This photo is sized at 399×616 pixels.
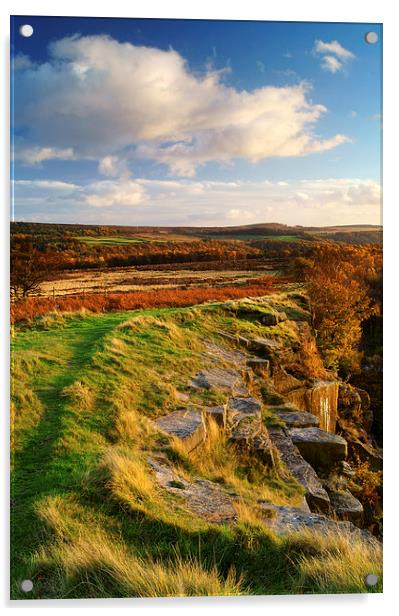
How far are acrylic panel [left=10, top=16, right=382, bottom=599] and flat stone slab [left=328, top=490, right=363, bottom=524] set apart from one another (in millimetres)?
22

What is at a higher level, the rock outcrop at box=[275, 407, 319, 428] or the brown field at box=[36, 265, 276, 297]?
the brown field at box=[36, 265, 276, 297]

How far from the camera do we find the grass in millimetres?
4809

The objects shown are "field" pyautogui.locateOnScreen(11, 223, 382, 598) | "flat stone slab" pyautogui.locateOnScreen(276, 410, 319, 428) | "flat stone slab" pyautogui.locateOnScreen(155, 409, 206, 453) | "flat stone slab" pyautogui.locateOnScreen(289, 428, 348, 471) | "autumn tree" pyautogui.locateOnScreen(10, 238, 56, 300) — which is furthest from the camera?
"flat stone slab" pyautogui.locateOnScreen(276, 410, 319, 428)

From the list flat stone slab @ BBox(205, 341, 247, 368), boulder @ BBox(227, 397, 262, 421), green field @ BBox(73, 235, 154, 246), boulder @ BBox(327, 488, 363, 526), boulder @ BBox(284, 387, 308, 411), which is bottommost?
boulder @ BBox(327, 488, 363, 526)

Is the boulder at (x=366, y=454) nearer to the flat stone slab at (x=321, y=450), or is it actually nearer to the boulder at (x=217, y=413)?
the flat stone slab at (x=321, y=450)

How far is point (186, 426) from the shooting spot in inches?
245

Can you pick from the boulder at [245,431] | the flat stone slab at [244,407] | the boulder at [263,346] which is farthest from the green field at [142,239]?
the boulder at [263,346]

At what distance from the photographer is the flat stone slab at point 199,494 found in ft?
17.2

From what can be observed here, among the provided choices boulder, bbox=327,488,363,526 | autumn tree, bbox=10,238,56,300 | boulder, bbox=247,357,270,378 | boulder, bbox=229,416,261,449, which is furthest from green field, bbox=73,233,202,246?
boulder, bbox=327,488,363,526

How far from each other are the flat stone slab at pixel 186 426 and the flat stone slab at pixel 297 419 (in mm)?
1772

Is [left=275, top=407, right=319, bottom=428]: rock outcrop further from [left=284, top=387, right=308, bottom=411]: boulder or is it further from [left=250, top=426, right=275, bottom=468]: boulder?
[left=250, top=426, right=275, bottom=468]: boulder

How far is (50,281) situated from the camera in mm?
6277
